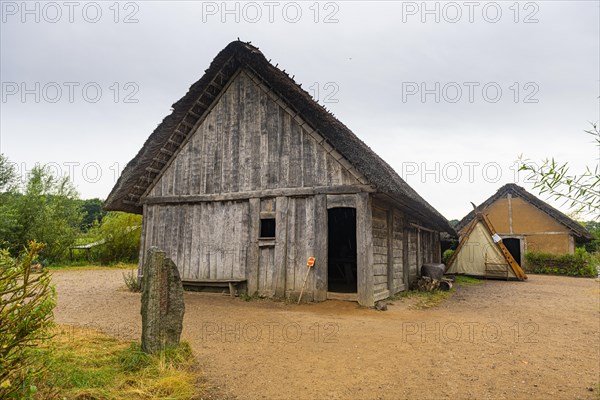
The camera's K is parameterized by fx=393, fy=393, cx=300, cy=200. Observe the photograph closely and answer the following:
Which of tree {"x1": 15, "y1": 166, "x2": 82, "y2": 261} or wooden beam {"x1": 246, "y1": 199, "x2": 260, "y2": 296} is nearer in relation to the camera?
wooden beam {"x1": 246, "y1": 199, "x2": 260, "y2": 296}

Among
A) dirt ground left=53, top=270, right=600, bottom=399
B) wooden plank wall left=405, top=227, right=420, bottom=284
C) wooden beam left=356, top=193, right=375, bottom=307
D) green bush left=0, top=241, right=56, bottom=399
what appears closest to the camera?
green bush left=0, top=241, right=56, bottom=399

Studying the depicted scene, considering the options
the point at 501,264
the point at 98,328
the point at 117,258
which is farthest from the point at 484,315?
the point at 117,258

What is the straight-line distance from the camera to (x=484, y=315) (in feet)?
27.6

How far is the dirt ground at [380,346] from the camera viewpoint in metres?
4.15

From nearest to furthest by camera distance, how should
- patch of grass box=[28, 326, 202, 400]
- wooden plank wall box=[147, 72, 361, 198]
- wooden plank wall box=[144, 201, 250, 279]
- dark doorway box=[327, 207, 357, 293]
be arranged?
patch of grass box=[28, 326, 202, 400], wooden plank wall box=[147, 72, 361, 198], wooden plank wall box=[144, 201, 250, 279], dark doorway box=[327, 207, 357, 293]

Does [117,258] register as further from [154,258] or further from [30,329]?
[30,329]

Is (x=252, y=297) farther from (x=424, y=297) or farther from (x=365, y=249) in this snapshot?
(x=424, y=297)

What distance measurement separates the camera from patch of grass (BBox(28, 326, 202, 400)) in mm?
3545

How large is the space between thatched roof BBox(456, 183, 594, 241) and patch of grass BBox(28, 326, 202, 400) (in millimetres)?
22053

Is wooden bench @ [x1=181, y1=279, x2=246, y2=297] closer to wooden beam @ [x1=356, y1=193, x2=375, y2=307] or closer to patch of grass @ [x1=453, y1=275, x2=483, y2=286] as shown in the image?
wooden beam @ [x1=356, y1=193, x2=375, y2=307]

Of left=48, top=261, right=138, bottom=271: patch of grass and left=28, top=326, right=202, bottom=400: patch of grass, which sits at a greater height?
left=28, top=326, right=202, bottom=400: patch of grass

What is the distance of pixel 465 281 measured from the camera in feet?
53.8

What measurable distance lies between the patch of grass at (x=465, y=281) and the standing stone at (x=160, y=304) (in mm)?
13003

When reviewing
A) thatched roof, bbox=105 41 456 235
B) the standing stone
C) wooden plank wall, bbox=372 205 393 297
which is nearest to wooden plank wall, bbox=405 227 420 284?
thatched roof, bbox=105 41 456 235
